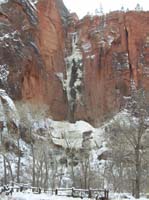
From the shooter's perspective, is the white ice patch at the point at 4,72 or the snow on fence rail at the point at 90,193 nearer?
the snow on fence rail at the point at 90,193

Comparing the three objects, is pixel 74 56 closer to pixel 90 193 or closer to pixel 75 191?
pixel 75 191

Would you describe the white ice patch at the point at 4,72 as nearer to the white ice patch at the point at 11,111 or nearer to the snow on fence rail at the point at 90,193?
the white ice patch at the point at 11,111

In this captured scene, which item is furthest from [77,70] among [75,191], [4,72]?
[75,191]

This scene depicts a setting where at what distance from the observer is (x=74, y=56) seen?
389 feet

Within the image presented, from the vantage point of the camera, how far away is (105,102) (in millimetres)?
107562

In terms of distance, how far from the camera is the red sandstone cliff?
3903 inches

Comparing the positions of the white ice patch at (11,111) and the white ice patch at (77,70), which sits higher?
the white ice patch at (77,70)

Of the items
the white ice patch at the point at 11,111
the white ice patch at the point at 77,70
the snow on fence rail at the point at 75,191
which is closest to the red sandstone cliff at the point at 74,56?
the white ice patch at the point at 77,70

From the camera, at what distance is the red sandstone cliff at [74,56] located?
99.1m

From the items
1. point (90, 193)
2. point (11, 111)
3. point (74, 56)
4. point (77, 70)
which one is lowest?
point (90, 193)

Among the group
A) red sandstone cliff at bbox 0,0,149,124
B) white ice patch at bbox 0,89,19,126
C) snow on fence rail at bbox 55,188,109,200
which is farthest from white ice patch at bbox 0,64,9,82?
snow on fence rail at bbox 55,188,109,200

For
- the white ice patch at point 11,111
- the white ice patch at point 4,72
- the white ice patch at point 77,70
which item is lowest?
the white ice patch at point 11,111

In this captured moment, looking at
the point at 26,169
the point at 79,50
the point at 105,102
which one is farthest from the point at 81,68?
the point at 26,169

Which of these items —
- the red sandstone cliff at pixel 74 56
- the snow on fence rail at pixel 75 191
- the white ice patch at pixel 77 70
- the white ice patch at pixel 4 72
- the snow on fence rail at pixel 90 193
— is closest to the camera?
the snow on fence rail at pixel 90 193
